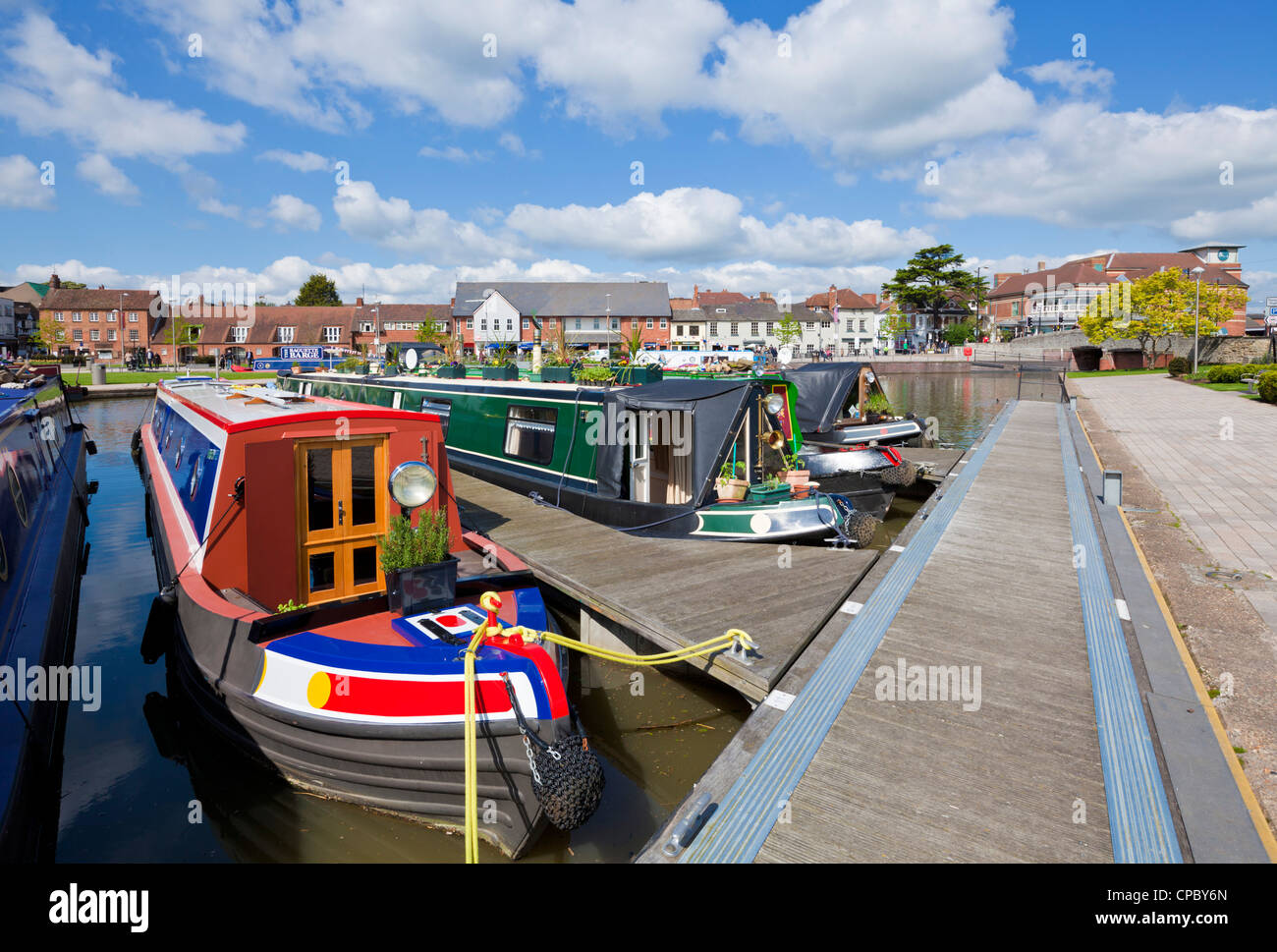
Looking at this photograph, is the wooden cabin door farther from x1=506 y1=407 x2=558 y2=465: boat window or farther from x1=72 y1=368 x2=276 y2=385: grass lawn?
x1=72 y1=368 x2=276 y2=385: grass lawn

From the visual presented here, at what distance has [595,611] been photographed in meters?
7.97

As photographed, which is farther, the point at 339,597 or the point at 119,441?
the point at 119,441

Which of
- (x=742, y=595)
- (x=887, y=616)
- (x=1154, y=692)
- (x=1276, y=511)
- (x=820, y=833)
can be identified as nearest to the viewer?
(x=820, y=833)

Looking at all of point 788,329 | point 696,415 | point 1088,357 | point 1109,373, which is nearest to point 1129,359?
point 1088,357

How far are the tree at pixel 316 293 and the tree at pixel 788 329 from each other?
60789 millimetres

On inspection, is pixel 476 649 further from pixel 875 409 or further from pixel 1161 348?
pixel 1161 348

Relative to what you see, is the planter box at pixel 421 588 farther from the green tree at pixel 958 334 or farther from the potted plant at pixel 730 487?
the green tree at pixel 958 334

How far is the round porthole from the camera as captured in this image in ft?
30.8

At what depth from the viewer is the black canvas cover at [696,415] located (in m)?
10.0

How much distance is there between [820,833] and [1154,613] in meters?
5.00

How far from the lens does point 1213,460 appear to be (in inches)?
608

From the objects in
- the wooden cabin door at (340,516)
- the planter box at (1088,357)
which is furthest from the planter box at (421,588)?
the planter box at (1088,357)
